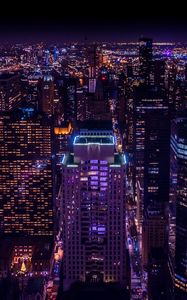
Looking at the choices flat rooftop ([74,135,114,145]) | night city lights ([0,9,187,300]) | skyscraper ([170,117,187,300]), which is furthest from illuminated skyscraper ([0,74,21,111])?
flat rooftop ([74,135,114,145])

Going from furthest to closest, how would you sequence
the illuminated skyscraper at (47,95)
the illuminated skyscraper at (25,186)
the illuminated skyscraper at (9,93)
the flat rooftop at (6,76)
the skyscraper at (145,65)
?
the illuminated skyscraper at (47,95) → the illuminated skyscraper at (9,93) → the flat rooftop at (6,76) → the illuminated skyscraper at (25,186) → the skyscraper at (145,65)

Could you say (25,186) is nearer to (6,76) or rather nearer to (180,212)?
(6,76)

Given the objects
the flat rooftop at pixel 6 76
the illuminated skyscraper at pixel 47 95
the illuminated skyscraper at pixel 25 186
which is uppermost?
the flat rooftop at pixel 6 76

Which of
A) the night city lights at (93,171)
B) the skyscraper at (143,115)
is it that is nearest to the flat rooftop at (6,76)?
the night city lights at (93,171)

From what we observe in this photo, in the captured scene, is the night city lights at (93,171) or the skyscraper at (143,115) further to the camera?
the skyscraper at (143,115)

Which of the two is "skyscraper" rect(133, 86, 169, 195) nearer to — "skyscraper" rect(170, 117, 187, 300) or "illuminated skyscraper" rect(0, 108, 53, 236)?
"illuminated skyscraper" rect(0, 108, 53, 236)

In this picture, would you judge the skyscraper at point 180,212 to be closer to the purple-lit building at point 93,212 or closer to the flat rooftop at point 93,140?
the purple-lit building at point 93,212

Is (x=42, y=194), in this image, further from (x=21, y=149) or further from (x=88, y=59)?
(x=88, y=59)

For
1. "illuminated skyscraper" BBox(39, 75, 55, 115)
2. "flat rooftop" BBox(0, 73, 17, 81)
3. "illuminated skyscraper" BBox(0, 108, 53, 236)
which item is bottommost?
"illuminated skyscraper" BBox(0, 108, 53, 236)
